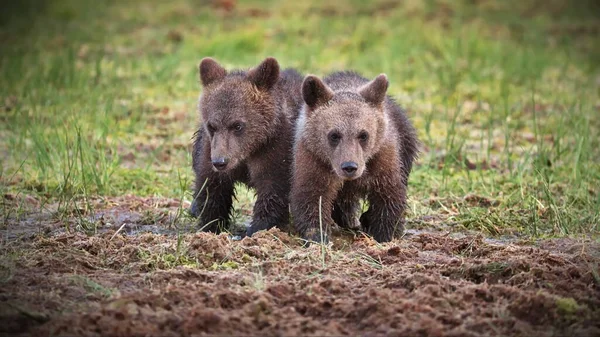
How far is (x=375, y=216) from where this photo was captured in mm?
7062

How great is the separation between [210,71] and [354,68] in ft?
21.7

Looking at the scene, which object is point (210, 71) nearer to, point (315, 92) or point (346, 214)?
point (315, 92)

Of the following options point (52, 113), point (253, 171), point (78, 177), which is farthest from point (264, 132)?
point (52, 113)

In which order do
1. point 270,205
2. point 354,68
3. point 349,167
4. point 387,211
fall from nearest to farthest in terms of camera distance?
point 349,167 < point 387,211 < point 270,205 < point 354,68

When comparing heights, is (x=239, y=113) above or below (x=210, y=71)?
below

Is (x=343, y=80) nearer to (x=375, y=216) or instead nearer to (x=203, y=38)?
(x=375, y=216)

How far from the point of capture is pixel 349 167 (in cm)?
652

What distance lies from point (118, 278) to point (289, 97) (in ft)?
8.36

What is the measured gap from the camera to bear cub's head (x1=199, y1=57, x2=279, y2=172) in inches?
279

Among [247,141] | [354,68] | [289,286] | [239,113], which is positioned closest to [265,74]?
[239,113]

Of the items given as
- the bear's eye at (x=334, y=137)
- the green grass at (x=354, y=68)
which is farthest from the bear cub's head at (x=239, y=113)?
the bear's eye at (x=334, y=137)

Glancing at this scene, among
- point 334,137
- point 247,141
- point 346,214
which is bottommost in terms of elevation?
point 346,214

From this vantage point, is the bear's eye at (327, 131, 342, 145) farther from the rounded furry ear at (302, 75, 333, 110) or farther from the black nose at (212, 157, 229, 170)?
the black nose at (212, 157, 229, 170)

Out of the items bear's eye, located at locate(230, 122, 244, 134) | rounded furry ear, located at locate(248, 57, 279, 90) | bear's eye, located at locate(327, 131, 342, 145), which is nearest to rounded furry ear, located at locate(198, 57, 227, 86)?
rounded furry ear, located at locate(248, 57, 279, 90)
